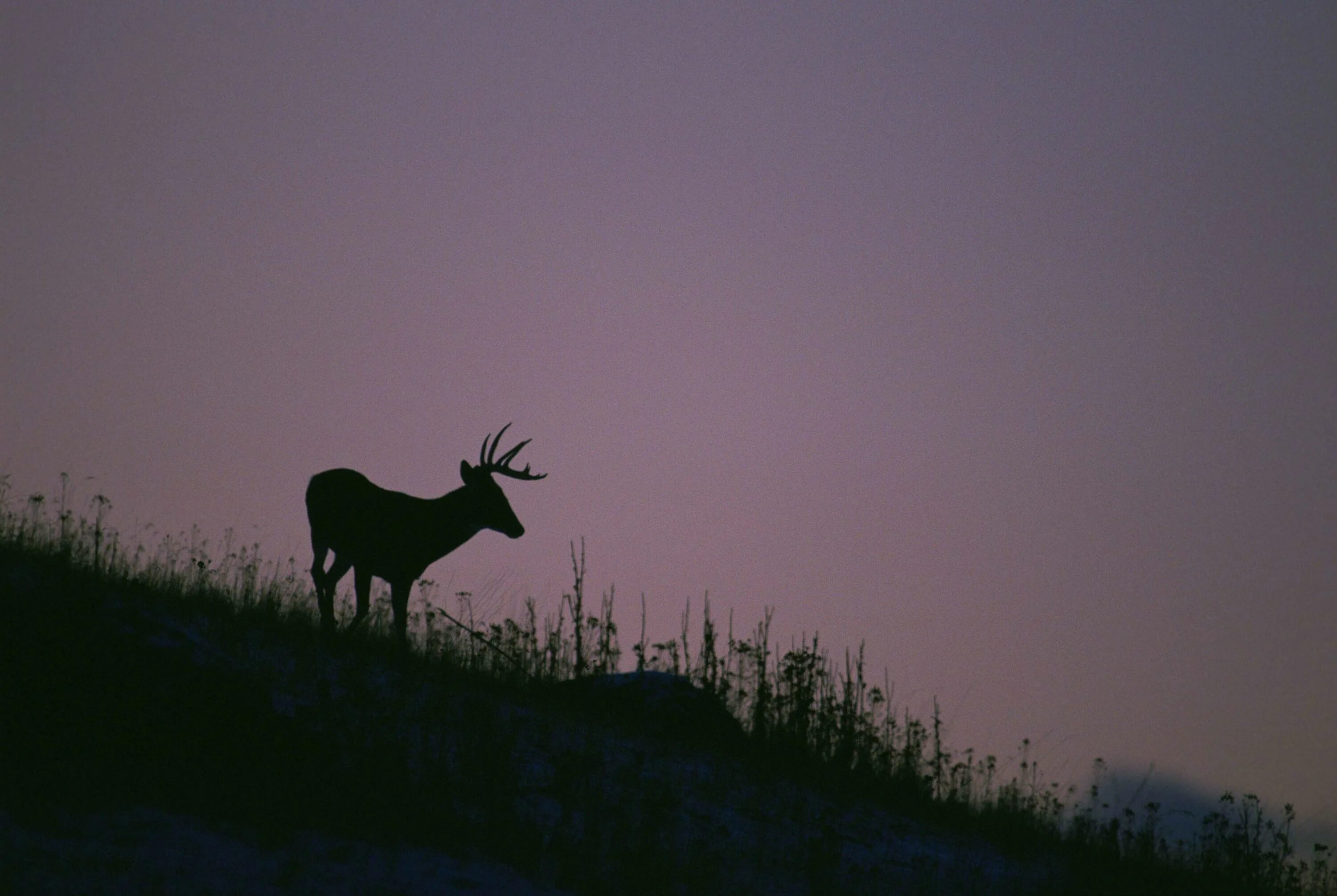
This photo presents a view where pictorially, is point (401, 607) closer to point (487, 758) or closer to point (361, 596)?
point (361, 596)

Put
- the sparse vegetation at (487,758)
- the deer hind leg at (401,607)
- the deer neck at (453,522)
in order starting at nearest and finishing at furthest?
1. the sparse vegetation at (487,758)
2. the deer hind leg at (401,607)
3. the deer neck at (453,522)

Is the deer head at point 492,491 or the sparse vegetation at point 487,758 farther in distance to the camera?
the deer head at point 492,491

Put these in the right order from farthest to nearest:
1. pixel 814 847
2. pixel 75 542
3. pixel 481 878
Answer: pixel 75 542, pixel 814 847, pixel 481 878

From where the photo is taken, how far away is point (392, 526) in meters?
12.2

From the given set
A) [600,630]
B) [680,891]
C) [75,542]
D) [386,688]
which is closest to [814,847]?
[680,891]

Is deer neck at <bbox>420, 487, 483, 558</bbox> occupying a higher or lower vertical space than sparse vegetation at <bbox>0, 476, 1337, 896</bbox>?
higher

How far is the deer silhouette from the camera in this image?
468 inches

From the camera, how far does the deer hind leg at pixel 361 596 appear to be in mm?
11344

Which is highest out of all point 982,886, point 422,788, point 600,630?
point 600,630

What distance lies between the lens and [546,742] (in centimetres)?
900

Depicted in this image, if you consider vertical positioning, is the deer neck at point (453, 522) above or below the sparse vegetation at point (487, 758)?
above

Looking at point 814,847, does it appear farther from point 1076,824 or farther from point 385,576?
point 385,576

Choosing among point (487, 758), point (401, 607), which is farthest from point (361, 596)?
point (487, 758)

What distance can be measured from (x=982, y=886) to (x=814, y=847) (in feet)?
4.43
